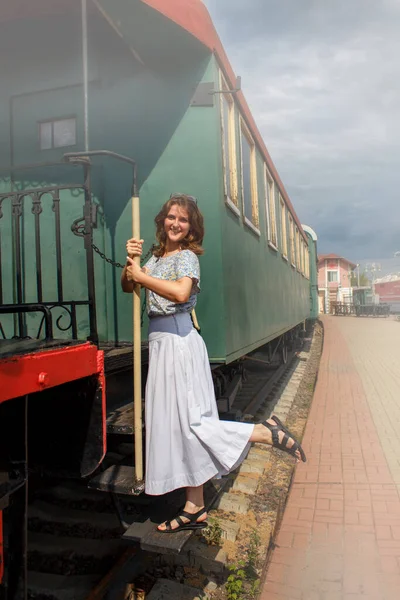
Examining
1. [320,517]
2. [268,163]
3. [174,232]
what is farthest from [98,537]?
[268,163]

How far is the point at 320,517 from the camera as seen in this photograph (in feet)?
11.2

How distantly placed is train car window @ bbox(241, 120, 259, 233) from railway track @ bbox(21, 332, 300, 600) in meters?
2.17

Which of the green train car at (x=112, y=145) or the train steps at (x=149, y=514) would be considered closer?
the train steps at (x=149, y=514)

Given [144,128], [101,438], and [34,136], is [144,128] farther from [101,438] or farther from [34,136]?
[101,438]

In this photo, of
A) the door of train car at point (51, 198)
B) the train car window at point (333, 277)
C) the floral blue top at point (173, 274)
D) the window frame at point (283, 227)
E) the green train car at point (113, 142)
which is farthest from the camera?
the train car window at point (333, 277)

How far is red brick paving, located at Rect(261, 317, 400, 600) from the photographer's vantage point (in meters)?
2.62

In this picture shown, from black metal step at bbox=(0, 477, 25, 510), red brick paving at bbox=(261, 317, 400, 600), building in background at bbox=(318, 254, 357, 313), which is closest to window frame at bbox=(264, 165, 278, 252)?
red brick paving at bbox=(261, 317, 400, 600)

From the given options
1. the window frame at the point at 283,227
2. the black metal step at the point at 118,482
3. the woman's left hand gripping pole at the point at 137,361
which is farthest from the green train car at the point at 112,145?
the window frame at the point at 283,227

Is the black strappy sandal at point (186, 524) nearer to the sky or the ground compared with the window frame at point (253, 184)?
nearer to the ground

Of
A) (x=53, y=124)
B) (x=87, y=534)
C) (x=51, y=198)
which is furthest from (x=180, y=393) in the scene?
(x=53, y=124)

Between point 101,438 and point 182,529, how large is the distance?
54 centimetres

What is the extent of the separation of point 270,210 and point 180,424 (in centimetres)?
415

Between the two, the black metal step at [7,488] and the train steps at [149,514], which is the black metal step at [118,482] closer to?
the train steps at [149,514]

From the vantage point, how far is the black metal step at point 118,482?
6.87 ft
